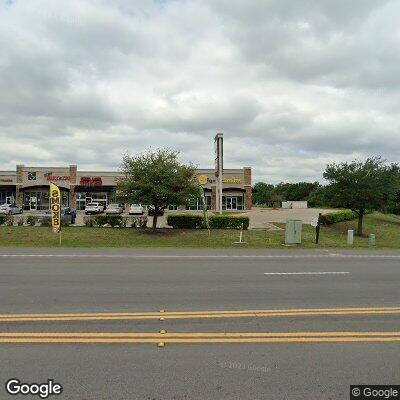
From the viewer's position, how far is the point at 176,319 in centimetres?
604

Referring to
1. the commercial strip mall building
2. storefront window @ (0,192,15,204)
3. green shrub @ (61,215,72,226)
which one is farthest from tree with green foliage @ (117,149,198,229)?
storefront window @ (0,192,15,204)

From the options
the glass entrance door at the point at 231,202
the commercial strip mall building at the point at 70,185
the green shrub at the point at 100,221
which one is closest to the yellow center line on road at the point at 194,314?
the green shrub at the point at 100,221

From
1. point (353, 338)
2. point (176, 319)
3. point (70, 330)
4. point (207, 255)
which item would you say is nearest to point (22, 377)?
point (70, 330)

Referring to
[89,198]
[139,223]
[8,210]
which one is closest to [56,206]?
[139,223]

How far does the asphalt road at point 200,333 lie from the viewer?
13.1 ft

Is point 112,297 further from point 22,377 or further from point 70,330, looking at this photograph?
point 22,377

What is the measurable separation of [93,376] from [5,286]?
5.34m

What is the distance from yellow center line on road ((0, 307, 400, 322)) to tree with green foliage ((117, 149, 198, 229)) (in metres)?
17.1

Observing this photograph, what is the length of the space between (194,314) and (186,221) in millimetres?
19910

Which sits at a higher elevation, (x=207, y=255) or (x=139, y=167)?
(x=139, y=167)

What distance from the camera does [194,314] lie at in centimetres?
633

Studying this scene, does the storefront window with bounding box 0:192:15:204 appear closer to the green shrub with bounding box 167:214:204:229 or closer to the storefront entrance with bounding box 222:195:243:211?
the storefront entrance with bounding box 222:195:243:211

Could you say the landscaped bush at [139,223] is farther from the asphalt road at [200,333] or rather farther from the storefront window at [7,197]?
the storefront window at [7,197]

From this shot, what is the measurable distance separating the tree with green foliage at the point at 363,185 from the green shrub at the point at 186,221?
8.95m
